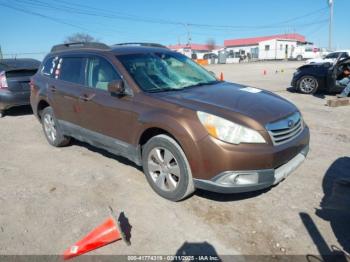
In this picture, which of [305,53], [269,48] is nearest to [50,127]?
[305,53]

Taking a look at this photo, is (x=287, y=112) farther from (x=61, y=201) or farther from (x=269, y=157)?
(x=61, y=201)

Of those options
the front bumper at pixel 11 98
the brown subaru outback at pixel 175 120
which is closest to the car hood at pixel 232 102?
the brown subaru outback at pixel 175 120

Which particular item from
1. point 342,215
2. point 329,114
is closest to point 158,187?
point 342,215

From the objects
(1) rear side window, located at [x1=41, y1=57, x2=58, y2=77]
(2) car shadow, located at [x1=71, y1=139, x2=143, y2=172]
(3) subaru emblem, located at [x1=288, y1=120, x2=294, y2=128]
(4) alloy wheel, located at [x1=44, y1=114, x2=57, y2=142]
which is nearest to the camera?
(3) subaru emblem, located at [x1=288, y1=120, x2=294, y2=128]

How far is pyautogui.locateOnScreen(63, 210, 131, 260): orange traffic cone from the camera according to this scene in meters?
3.07

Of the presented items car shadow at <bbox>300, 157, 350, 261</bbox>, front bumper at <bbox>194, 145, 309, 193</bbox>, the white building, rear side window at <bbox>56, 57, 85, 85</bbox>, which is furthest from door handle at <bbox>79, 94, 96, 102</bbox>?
the white building

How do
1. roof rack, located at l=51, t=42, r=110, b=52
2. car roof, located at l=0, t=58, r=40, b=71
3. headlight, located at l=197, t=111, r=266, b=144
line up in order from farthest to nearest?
1. car roof, located at l=0, t=58, r=40, b=71
2. roof rack, located at l=51, t=42, r=110, b=52
3. headlight, located at l=197, t=111, r=266, b=144

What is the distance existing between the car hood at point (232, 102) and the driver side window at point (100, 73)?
90cm

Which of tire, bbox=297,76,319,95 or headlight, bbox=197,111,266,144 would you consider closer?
headlight, bbox=197,111,266,144

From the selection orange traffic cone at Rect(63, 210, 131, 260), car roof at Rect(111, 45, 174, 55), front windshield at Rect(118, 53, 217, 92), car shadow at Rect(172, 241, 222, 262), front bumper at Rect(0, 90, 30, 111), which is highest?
car roof at Rect(111, 45, 174, 55)

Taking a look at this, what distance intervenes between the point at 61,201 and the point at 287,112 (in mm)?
2944

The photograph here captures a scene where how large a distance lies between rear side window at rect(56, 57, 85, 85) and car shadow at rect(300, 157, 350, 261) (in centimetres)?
367

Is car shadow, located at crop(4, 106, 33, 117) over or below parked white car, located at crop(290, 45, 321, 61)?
below

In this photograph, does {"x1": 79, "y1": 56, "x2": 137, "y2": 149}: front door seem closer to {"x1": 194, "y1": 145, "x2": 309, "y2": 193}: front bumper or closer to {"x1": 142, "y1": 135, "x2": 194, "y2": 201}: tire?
{"x1": 142, "y1": 135, "x2": 194, "y2": 201}: tire
